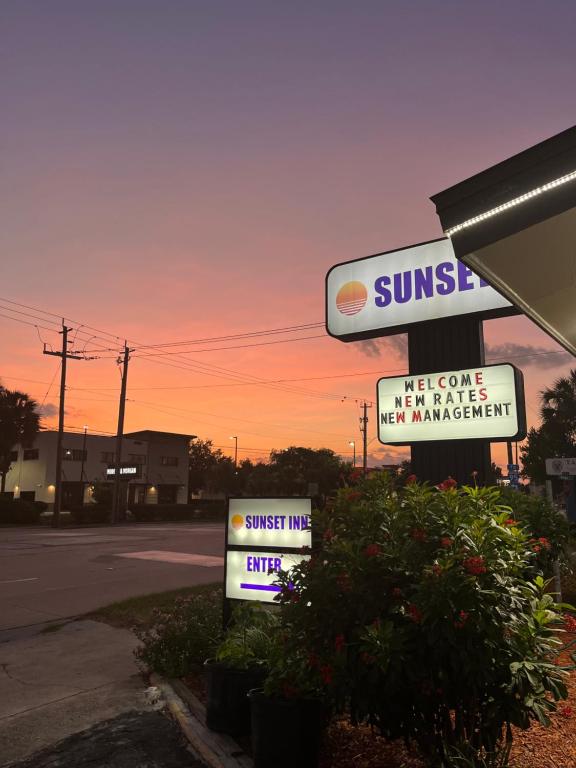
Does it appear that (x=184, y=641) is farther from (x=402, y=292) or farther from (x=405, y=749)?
(x=402, y=292)

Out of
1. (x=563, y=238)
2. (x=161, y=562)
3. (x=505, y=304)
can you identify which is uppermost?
(x=505, y=304)

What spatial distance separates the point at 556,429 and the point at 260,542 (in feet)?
125

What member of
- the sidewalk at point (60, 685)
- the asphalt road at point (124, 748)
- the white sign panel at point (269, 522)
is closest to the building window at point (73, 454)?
the sidewalk at point (60, 685)

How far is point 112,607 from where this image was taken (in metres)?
11.8

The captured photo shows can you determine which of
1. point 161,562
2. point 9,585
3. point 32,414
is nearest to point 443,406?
point 9,585

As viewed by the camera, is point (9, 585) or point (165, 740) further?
point (9, 585)

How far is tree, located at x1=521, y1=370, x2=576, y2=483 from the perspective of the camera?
3972 centimetres

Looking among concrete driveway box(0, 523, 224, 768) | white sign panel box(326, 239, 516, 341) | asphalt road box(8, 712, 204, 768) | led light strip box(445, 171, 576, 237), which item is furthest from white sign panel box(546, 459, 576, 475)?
asphalt road box(8, 712, 204, 768)

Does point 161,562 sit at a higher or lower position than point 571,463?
lower

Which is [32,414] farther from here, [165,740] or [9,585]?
[165,740]

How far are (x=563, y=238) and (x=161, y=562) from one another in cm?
1806

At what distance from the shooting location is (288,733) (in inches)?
160

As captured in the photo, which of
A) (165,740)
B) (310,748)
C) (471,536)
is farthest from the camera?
(165,740)

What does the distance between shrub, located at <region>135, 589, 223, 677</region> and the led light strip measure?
523cm
